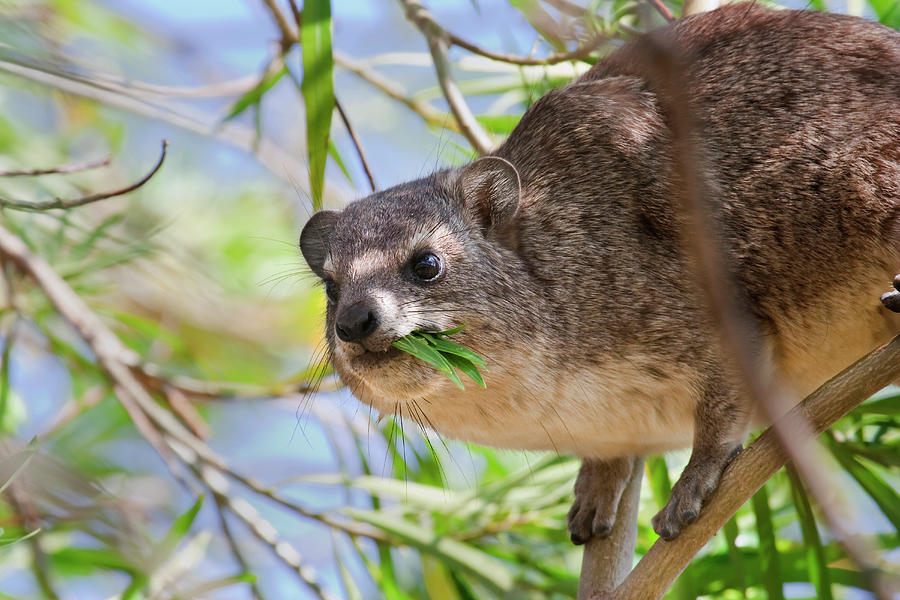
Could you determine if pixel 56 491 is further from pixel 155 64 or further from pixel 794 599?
pixel 155 64

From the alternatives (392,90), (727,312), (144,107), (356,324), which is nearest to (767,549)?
(356,324)

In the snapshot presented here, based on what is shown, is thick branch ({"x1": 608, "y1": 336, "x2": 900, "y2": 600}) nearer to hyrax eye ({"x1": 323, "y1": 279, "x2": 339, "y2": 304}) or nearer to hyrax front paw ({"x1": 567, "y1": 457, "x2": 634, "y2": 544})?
hyrax front paw ({"x1": 567, "y1": 457, "x2": 634, "y2": 544})

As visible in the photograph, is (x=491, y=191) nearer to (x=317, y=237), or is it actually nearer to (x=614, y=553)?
(x=317, y=237)

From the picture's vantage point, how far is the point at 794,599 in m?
4.68

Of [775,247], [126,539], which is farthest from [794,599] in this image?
[126,539]

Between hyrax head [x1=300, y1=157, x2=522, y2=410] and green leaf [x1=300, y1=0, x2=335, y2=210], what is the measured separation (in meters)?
0.28

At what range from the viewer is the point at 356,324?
3.46m

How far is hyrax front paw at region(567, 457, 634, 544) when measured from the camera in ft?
13.4

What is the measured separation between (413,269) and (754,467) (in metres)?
1.38

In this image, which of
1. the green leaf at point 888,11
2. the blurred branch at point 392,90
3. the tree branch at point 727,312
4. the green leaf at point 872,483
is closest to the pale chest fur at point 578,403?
the green leaf at point 872,483

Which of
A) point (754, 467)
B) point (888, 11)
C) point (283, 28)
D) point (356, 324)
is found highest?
point (283, 28)

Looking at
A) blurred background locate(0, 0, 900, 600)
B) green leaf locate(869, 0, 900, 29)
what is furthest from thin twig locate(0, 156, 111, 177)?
green leaf locate(869, 0, 900, 29)

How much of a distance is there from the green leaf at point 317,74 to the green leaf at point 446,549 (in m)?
1.52

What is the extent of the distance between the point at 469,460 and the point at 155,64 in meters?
2.97
